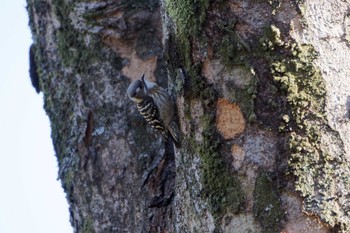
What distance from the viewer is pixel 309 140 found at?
2613 millimetres

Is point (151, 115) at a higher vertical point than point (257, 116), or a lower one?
lower

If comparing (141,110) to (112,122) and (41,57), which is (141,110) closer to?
(112,122)

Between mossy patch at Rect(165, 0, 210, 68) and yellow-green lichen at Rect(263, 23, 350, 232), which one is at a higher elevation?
mossy patch at Rect(165, 0, 210, 68)

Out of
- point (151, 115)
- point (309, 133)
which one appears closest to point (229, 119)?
point (309, 133)

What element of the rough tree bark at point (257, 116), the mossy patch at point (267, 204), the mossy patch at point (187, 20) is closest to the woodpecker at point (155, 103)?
the rough tree bark at point (257, 116)

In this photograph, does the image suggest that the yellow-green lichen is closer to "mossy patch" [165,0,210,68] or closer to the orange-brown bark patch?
the orange-brown bark patch

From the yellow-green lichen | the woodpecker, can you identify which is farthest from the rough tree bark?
the woodpecker

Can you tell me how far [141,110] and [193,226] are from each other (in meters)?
1.07

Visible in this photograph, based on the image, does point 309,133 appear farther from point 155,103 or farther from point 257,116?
point 155,103

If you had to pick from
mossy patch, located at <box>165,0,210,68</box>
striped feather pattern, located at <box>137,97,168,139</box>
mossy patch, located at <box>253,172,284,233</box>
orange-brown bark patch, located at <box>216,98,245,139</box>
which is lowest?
striped feather pattern, located at <box>137,97,168,139</box>

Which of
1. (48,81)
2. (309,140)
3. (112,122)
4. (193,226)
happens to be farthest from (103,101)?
(309,140)

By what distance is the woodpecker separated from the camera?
356cm

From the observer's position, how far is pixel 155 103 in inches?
162

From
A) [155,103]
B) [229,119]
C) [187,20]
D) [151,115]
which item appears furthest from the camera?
[155,103]
